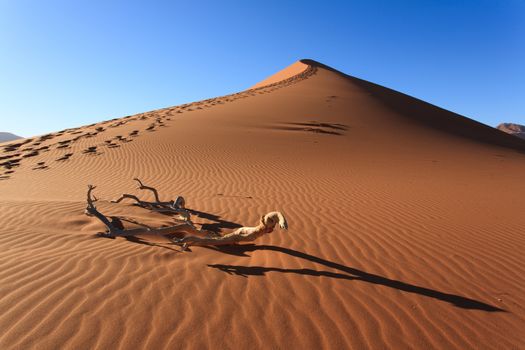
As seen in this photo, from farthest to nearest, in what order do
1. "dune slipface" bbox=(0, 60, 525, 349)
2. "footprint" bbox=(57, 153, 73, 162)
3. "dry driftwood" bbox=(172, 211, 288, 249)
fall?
"footprint" bbox=(57, 153, 73, 162) → "dry driftwood" bbox=(172, 211, 288, 249) → "dune slipface" bbox=(0, 60, 525, 349)

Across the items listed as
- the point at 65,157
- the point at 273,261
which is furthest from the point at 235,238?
the point at 65,157

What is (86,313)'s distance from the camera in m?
2.61

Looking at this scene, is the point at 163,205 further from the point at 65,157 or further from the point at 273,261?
the point at 65,157

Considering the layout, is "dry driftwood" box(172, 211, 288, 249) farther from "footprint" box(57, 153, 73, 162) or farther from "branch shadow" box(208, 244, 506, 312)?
"footprint" box(57, 153, 73, 162)

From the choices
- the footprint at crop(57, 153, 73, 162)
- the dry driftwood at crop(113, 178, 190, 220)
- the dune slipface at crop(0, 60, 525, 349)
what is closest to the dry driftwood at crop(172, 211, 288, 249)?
the dune slipface at crop(0, 60, 525, 349)

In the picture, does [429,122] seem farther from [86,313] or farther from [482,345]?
[86,313]

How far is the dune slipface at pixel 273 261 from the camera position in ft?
8.53

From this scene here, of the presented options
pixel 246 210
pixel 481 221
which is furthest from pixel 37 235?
pixel 481 221

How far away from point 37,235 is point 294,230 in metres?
3.72

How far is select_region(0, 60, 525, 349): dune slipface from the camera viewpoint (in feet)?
8.53

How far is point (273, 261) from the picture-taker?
3.98m

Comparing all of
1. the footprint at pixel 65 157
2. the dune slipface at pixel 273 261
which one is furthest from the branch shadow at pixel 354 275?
the footprint at pixel 65 157

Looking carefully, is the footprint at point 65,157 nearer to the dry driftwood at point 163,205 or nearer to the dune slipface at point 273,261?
the dune slipface at point 273,261

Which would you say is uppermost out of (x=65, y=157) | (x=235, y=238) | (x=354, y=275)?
(x=65, y=157)
